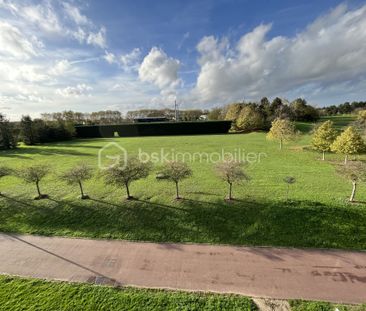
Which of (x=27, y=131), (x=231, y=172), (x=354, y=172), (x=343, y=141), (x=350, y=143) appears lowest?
(x=231, y=172)

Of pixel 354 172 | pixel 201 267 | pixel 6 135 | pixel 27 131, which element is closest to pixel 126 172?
pixel 201 267

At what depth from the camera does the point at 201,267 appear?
24.5ft

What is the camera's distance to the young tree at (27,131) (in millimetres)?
39188

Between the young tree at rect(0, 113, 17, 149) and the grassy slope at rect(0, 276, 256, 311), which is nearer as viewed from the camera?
the grassy slope at rect(0, 276, 256, 311)

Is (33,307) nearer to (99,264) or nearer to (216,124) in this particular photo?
(99,264)

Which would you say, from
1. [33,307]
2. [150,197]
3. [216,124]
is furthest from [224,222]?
[216,124]

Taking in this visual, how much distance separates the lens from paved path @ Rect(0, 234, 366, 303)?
6.60m

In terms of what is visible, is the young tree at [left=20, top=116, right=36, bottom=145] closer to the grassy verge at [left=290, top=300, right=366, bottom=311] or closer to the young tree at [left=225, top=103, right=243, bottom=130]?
the young tree at [left=225, top=103, right=243, bottom=130]

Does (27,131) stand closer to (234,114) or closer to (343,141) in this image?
(234,114)

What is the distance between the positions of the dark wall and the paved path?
4380 cm

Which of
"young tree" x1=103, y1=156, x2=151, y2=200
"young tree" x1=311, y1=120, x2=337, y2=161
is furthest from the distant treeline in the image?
"young tree" x1=103, y1=156, x2=151, y2=200

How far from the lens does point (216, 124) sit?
50844 millimetres

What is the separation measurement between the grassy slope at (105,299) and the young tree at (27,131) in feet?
133

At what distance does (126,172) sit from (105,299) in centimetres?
696
